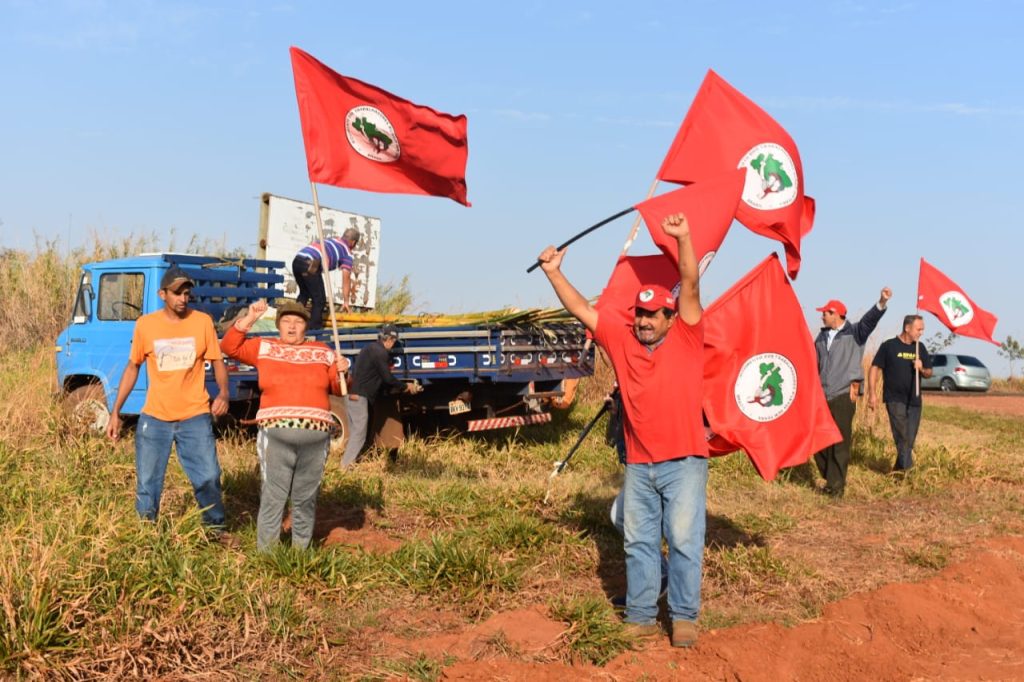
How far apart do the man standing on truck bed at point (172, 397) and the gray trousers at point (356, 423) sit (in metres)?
3.80

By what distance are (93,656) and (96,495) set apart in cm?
325

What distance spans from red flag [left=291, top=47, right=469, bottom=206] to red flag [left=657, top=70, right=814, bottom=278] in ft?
6.16

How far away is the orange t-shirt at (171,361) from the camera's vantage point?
7.17 m

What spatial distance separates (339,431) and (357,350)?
3.17 feet

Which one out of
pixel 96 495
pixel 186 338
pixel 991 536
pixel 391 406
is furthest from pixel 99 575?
pixel 991 536

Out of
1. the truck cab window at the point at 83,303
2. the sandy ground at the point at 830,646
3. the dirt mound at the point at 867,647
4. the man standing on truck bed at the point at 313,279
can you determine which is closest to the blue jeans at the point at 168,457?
the sandy ground at the point at 830,646

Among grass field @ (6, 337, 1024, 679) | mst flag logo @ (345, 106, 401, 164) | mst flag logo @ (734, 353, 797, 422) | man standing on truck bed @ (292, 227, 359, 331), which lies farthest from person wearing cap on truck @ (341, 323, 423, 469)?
mst flag logo @ (734, 353, 797, 422)

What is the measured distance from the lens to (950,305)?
41.8 ft

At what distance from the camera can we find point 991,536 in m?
9.36

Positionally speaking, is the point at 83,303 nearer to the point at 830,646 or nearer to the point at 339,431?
the point at 339,431

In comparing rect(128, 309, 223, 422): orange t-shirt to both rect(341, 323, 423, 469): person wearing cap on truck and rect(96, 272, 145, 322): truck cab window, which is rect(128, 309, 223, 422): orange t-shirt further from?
rect(96, 272, 145, 322): truck cab window

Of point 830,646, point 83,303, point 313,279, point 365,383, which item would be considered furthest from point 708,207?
point 83,303

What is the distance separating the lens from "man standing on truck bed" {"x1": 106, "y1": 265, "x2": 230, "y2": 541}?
7.16 meters

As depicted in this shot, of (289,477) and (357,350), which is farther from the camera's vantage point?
(357,350)
